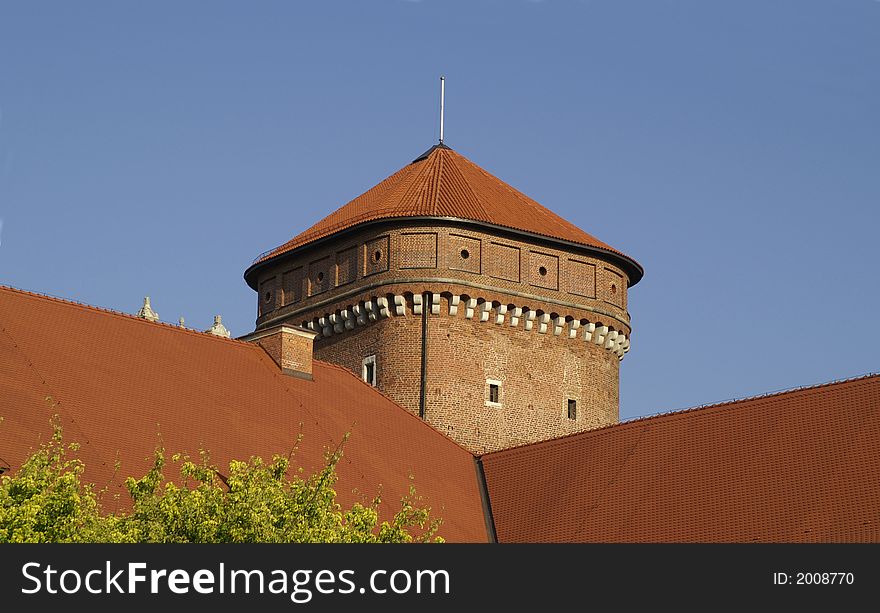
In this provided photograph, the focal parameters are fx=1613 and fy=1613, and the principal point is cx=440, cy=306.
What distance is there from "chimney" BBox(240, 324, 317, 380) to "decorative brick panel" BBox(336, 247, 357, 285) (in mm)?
5855

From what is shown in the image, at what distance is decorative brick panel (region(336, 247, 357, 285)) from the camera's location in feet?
147

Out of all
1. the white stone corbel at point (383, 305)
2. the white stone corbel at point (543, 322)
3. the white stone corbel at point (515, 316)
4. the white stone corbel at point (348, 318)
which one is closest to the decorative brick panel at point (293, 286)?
the white stone corbel at point (348, 318)

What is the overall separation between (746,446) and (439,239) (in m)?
12.5

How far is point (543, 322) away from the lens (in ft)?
145

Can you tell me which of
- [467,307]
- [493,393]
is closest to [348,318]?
[467,307]

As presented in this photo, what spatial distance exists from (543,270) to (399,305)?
15.0ft

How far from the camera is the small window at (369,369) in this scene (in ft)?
142

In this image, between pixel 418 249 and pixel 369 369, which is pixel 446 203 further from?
pixel 369 369

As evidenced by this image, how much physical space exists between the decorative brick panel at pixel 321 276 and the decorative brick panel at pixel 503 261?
4604 mm

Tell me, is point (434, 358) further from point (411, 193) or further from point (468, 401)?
point (411, 193)

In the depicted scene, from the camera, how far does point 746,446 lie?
34125 mm

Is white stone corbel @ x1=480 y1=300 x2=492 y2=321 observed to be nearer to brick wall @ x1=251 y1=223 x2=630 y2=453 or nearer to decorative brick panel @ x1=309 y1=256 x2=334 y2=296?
brick wall @ x1=251 y1=223 x2=630 y2=453
